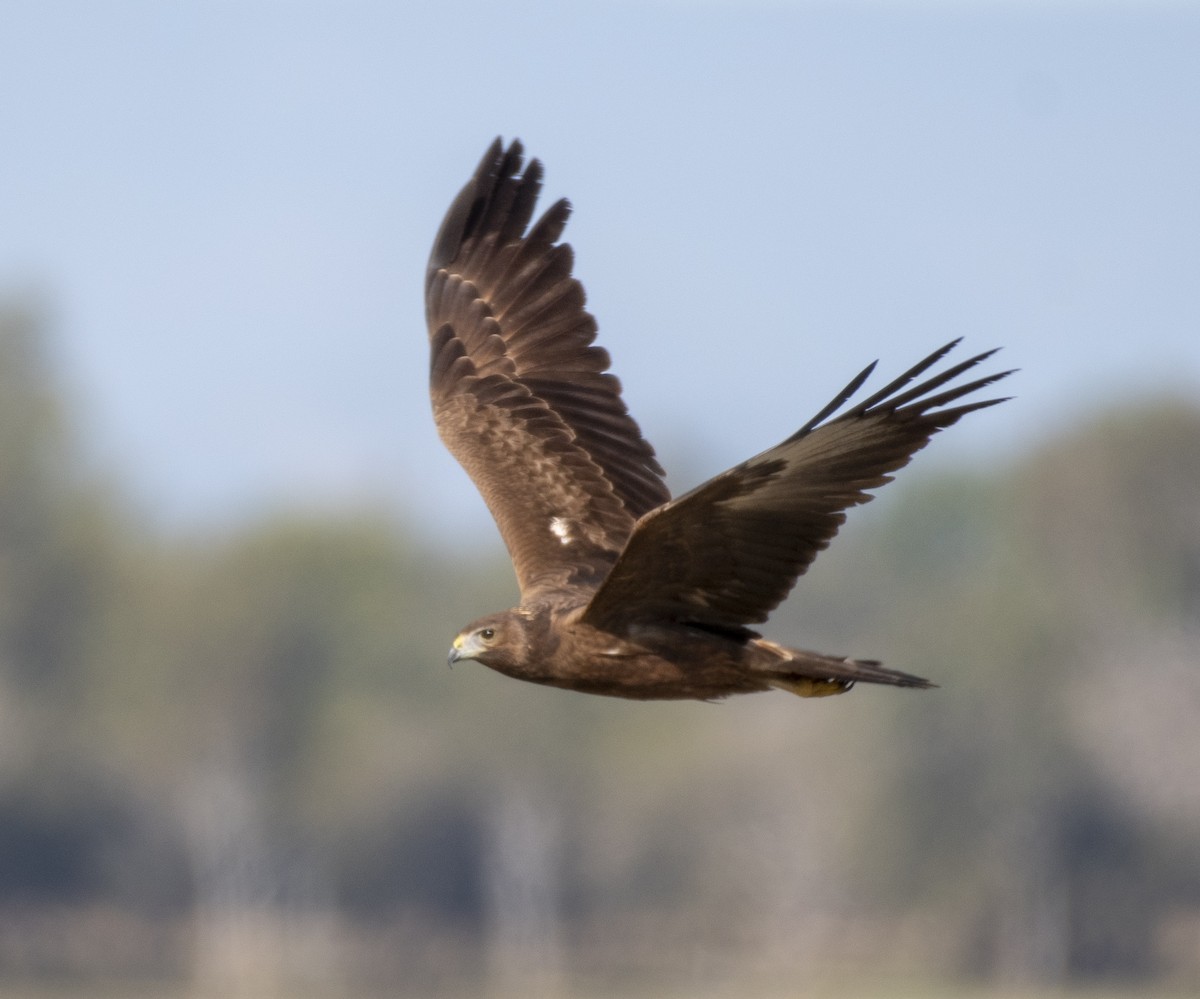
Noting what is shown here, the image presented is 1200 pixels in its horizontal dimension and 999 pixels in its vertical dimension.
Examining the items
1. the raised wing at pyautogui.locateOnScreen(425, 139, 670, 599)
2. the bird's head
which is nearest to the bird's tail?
the bird's head

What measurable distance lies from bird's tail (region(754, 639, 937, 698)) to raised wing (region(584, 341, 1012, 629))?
21 cm

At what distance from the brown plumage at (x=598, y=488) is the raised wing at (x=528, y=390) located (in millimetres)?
11

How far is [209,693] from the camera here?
67.2 metres

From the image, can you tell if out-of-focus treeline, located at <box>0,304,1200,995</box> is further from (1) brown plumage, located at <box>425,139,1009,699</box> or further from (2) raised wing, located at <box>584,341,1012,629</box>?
(2) raised wing, located at <box>584,341,1012,629</box>

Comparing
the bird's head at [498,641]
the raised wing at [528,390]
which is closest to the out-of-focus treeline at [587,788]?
the raised wing at [528,390]

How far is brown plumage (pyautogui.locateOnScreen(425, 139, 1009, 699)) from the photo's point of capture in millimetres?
11023

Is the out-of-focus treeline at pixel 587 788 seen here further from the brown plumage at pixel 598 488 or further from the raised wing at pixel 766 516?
the raised wing at pixel 766 516

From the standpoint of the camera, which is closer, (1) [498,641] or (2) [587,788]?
(1) [498,641]

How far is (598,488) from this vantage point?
1364cm

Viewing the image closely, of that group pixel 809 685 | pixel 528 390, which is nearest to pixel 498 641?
pixel 809 685

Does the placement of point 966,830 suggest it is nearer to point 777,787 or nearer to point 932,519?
point 777,787

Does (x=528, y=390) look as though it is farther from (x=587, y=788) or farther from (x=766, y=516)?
(x=587, y=788)

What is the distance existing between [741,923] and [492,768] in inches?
300

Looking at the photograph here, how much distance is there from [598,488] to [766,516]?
8.25ft
